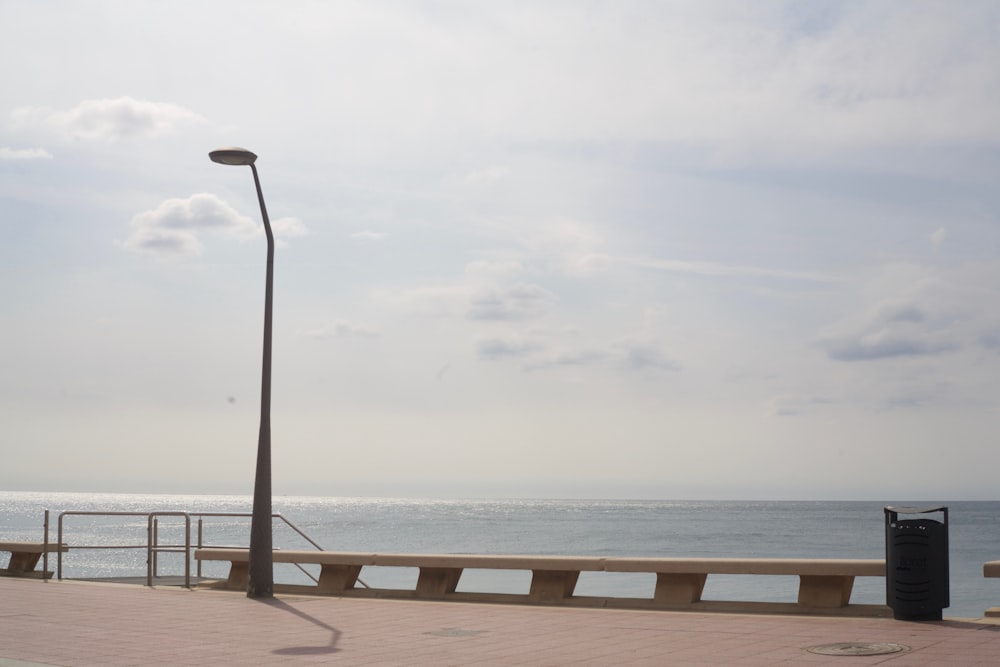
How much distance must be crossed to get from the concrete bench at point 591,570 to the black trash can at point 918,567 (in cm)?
34

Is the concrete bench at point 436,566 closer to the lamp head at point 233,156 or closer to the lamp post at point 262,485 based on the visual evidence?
the lamp post at point 262,485

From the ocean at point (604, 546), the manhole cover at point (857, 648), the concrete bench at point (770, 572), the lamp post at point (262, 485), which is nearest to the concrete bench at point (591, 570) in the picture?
the concrete bench at point (770, 572)

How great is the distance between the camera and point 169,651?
1011cm

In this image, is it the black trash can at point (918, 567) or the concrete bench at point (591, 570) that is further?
the concrete bench at point (591, 570)

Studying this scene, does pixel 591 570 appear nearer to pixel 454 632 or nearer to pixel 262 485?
pixel 454 632

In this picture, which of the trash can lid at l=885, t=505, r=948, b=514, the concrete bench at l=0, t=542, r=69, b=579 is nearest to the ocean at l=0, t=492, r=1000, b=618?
the concrete bench at l=0, t=542, r=69, b=579

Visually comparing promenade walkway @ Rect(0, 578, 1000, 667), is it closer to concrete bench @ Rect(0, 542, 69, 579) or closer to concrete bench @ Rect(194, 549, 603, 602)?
concrete bench @ Rect(194, 549, 603, 602)

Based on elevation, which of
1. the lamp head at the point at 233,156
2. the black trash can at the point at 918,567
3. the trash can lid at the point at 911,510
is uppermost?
the lamp head at the point at 233,156

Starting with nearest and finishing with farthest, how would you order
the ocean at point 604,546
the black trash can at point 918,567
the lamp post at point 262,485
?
1. the black trash can at point 918,567
2. the lamp post at point 262,485
3. the ocean at point 604,546

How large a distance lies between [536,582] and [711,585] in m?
32.8

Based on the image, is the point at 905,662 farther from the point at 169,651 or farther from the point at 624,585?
the point at 624,585

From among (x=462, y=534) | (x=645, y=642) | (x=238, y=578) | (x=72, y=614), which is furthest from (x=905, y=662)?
(x=462, y=534)

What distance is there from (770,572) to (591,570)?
6.13ft

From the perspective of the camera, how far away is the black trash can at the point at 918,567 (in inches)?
422
